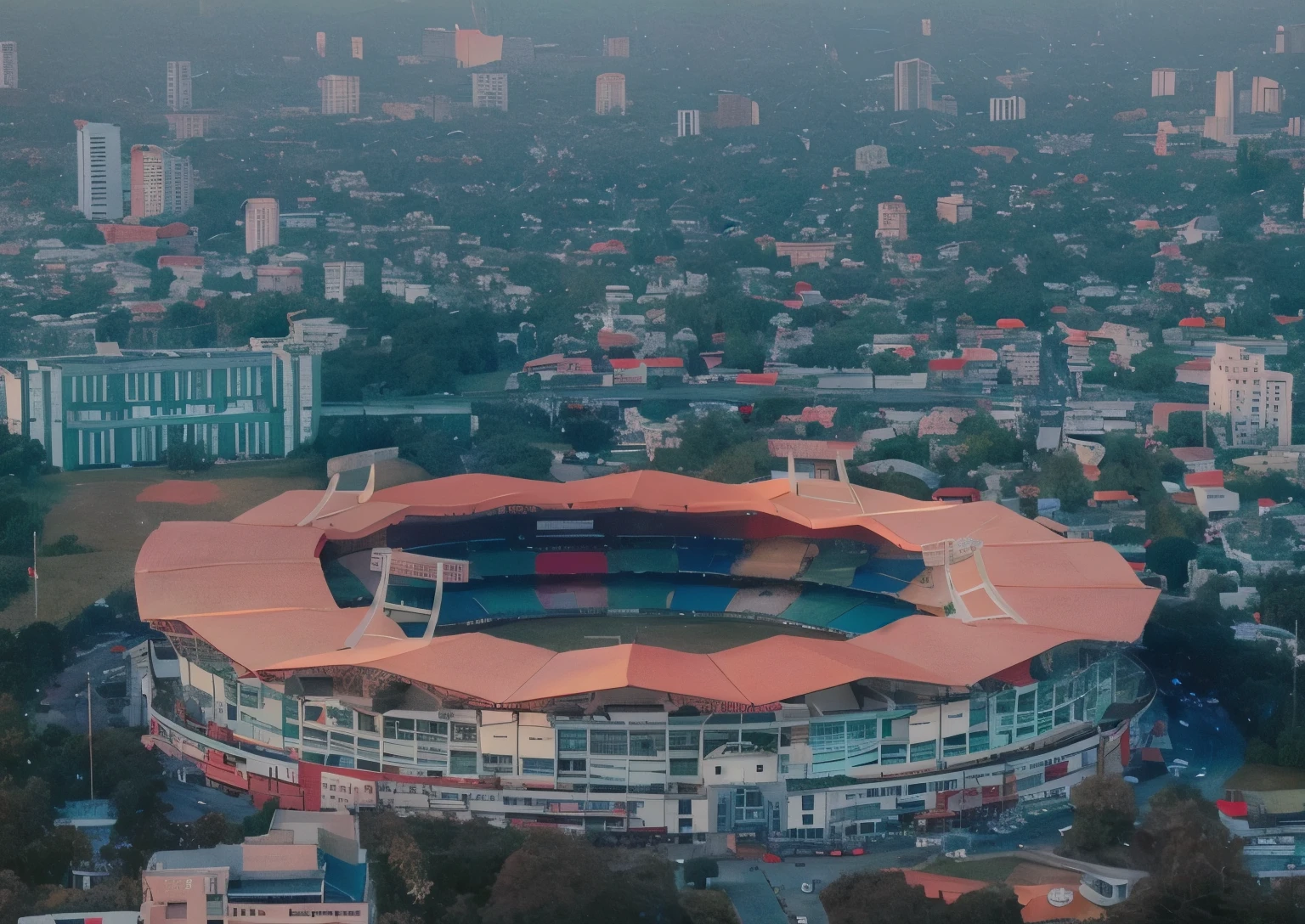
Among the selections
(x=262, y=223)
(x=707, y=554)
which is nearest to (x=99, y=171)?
(x=262, y=223)

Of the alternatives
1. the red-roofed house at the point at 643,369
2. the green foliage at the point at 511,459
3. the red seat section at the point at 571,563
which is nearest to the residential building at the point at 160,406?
the green foliage at the point at 511,459

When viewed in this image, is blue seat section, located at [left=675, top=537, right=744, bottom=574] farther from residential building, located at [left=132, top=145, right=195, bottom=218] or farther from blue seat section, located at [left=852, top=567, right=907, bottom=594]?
residential building, located at [left=132, top=145, right=195, bottom=218]

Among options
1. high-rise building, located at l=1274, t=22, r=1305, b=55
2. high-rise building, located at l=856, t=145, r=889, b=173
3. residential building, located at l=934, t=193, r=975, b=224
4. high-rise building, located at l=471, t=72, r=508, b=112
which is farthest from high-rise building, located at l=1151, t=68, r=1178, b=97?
high-rise building, located at l=471, t=72, r=508, b=112

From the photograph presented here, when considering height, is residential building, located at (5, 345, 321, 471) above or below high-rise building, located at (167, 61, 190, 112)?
below

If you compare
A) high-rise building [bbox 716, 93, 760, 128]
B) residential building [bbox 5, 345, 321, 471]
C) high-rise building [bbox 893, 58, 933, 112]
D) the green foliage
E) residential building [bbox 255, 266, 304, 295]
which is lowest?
the green foliage

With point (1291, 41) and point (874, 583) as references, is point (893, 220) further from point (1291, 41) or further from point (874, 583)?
A: point (874, 583)

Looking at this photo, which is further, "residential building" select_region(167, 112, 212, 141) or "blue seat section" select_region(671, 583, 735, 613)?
"residential building" select_region(167, 112, 212, 141)

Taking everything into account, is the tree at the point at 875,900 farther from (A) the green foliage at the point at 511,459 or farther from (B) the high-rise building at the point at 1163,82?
(B) the high-rise building at the point at 1163,82
